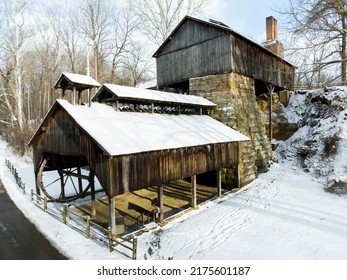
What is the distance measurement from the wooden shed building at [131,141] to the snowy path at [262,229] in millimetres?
2038

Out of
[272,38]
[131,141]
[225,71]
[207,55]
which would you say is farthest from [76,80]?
[272,38]

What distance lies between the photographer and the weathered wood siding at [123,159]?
9.64 m

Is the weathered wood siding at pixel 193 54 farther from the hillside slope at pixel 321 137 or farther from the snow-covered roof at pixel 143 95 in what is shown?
the hillside slope at pixel 321 137

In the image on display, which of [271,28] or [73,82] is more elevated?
[271,28]

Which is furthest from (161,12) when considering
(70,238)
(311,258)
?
(311,258)

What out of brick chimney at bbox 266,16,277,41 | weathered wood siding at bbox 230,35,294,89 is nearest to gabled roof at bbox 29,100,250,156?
weathered wood siding at bbox 230,35,294,89

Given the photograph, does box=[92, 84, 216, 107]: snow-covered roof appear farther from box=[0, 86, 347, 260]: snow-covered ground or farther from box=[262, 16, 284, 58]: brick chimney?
box=[262, 16, 284, 58]: brick chimney

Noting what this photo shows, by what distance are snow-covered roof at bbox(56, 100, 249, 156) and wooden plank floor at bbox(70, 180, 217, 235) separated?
3590mm

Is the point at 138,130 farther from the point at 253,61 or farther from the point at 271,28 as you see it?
the point at 271,28

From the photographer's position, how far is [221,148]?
15.2 meters

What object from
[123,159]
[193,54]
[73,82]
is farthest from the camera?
[193,54]

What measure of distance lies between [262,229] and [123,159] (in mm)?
6572

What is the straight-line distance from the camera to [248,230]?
10320mm

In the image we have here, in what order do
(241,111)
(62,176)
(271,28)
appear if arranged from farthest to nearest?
1. (271,28)
2. (241,111)
3. (62,176)
